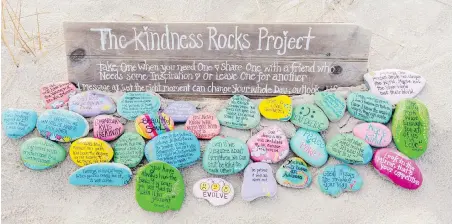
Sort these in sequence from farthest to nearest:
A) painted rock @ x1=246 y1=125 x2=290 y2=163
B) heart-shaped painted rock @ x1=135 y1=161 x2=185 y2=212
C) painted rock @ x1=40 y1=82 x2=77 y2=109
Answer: painted rock @ x1=40 y1=82 x2=77 y2=109 < painted rock @ x1=246 y1=125 x2=290 y2=163 < heart-shaped painted rock @ x1=135 y1=161 x2=185 y2=212

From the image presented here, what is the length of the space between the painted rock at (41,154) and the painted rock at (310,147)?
3.10ft

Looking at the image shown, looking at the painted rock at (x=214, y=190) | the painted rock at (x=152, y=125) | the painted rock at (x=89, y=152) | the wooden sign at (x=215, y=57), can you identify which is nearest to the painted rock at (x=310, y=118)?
the wooden sign at (x=215, y=57)

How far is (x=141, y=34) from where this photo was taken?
198cm

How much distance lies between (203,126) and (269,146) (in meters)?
0.28

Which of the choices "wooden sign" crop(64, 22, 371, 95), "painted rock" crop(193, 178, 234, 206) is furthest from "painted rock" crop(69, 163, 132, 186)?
"wooden sign" crop(64, 22, 371, 95)

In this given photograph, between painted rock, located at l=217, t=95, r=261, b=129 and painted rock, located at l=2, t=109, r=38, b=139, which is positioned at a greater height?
painted rock, located at l=217, t=95, r=261, b=129

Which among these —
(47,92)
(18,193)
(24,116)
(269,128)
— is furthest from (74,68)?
(269,128)

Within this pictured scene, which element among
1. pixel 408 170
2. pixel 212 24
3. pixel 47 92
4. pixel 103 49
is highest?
pixel 212 24

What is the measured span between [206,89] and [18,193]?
877mm

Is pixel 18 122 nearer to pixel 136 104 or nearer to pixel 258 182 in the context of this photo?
pixel 136 104

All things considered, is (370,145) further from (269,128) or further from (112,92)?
(112,92)

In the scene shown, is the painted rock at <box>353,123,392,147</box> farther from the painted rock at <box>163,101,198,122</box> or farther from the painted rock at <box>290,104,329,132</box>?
the painted rock at <box>163,101,198,122</box>

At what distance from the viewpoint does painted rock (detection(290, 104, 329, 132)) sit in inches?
75.4

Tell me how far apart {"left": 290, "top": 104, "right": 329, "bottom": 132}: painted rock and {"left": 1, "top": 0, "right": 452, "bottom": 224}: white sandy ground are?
5 centimetres
